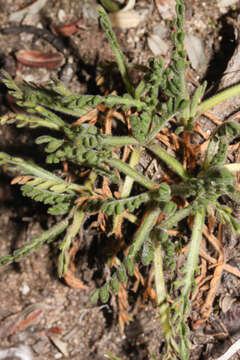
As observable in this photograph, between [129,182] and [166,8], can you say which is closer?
[129,182]

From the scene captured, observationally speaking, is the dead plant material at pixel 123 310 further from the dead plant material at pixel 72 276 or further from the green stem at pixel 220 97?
the green stem at pixel 220 97

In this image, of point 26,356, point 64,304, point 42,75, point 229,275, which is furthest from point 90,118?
point 26,356

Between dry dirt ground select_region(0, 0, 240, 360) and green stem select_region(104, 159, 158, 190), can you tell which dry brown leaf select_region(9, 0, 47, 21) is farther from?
green stem select_region(104, 159, 158, 190)

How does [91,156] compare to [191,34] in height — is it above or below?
below

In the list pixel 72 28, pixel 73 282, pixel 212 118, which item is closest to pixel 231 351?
pixel 73 282

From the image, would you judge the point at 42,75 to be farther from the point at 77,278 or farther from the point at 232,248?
the point at 232,248

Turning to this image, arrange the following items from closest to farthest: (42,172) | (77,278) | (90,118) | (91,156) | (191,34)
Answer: (91,156), (42,172), (90,118), (191,34), (77,278)

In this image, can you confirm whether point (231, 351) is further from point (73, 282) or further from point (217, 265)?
point (73, 282)

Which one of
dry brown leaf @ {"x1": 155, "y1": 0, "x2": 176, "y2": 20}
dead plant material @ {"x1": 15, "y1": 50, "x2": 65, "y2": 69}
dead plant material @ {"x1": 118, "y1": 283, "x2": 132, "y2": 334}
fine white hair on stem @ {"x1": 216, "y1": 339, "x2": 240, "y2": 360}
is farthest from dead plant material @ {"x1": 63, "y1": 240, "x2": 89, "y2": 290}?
dry brown leaf @ {"x1": 155, "y1": 0, "x2": 176, "y2": 20}
